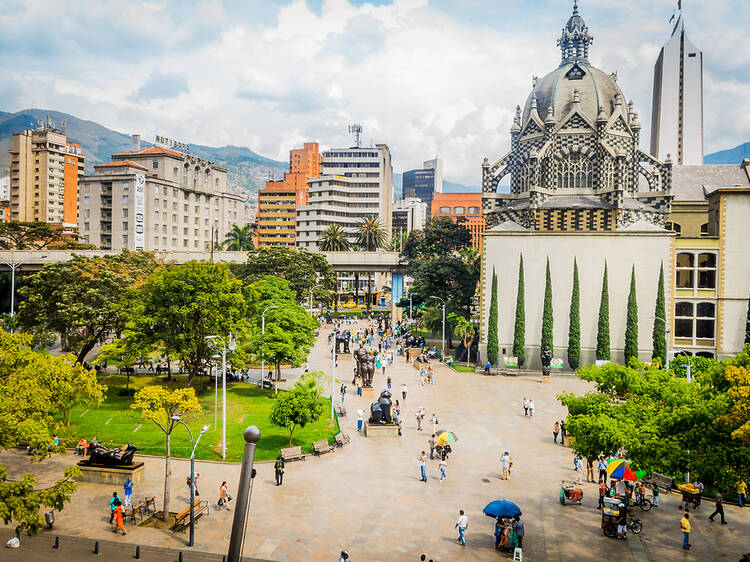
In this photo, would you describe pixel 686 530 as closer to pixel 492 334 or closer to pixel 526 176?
pixel 492 334

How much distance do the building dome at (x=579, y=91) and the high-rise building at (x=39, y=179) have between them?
124 meters

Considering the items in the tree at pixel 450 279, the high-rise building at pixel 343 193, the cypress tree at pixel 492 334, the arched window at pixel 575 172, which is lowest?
the cypress tree at pixel 492 334

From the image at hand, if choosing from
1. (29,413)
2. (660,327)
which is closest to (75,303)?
(29,413)

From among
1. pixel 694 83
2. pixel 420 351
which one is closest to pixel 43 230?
pixel 420 351

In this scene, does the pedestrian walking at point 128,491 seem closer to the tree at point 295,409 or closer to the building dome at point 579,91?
the tree at point 295,409

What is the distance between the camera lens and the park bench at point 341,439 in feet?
107

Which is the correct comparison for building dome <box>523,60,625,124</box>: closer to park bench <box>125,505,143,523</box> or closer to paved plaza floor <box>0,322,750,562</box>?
paved plaza floor <box>0,322,750,562</box>

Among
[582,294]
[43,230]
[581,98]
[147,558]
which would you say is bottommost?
[147,558]

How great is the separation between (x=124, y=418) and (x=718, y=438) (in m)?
33.6

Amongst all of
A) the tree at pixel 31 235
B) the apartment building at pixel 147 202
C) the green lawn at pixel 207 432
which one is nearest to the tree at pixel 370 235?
the apartment building at pixel 147 202

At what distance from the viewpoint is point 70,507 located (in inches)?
949

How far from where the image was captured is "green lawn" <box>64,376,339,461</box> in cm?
3134

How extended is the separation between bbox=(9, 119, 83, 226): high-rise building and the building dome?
124 metres

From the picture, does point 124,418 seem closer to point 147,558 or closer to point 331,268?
point 147,558
